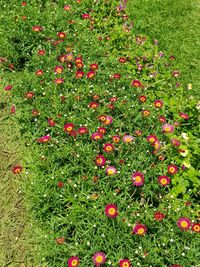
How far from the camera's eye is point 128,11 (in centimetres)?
543

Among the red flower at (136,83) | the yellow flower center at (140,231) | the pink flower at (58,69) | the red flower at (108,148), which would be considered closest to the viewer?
the yellow flower center at (140,231)

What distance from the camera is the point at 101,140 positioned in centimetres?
362

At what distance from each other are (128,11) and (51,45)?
4.79 feet

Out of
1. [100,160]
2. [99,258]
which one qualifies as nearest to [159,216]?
[99,258]

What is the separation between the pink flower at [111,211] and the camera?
10.0 feet

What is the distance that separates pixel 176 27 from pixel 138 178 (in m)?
2.88

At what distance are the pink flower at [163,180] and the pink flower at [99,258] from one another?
2.66 feet

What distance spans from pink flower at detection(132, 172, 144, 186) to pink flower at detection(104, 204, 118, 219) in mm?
299

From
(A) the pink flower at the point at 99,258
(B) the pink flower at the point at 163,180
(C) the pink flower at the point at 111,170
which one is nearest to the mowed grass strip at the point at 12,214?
(A) the pink flower at the point at 99,258

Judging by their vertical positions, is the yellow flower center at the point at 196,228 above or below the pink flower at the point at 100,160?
below

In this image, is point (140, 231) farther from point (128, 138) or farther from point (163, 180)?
point (128, 138)

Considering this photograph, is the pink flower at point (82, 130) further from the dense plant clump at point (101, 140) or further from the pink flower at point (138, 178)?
the pink flower at point (138, 178)

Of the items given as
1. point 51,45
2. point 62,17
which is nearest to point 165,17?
point 62,17

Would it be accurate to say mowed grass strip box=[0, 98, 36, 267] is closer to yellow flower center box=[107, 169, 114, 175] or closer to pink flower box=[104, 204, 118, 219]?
pink flower box=[104, 204, 118, 219]
